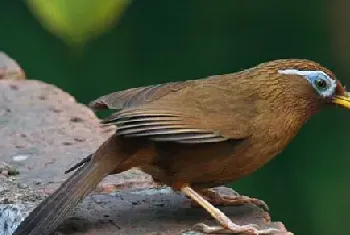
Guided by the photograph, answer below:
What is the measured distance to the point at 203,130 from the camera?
3.57m

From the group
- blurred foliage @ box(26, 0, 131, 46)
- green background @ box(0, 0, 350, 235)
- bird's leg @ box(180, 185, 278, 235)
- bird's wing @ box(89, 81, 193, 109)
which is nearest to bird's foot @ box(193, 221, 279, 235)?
bird's leg @ box(180, 185, 278, 235)

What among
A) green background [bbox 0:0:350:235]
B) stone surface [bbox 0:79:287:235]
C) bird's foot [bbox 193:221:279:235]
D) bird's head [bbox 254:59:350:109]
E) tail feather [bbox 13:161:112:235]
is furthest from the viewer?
green background [bbox 0:0:350:235]

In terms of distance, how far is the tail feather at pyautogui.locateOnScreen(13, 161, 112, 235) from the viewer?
11.2ft

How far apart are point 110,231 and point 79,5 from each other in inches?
30.2

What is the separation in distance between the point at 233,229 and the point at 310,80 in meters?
0.56

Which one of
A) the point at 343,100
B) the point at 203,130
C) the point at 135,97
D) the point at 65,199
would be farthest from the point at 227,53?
the point at 65,199

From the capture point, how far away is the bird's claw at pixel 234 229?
3.50 m

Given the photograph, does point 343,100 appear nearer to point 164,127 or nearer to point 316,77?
point 316,77

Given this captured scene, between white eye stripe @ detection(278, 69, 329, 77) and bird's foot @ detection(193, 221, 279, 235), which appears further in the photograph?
white eye stripe @ detection(278, 69, 329, 77)

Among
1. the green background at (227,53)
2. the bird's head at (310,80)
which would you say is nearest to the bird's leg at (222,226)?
the bird's head at (310,80)

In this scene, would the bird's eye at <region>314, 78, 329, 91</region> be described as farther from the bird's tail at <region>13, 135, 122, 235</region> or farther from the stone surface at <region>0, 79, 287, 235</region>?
the bird's tail at <region>13, 135, 122, 235</region>

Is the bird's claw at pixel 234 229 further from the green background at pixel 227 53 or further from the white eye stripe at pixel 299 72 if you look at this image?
the green background at pixel 227 53

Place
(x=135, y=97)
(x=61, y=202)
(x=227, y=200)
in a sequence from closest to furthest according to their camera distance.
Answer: (x=61, y=202)
(x=135, y=97)
(x=227, y=200)

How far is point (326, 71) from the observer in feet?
12.5
